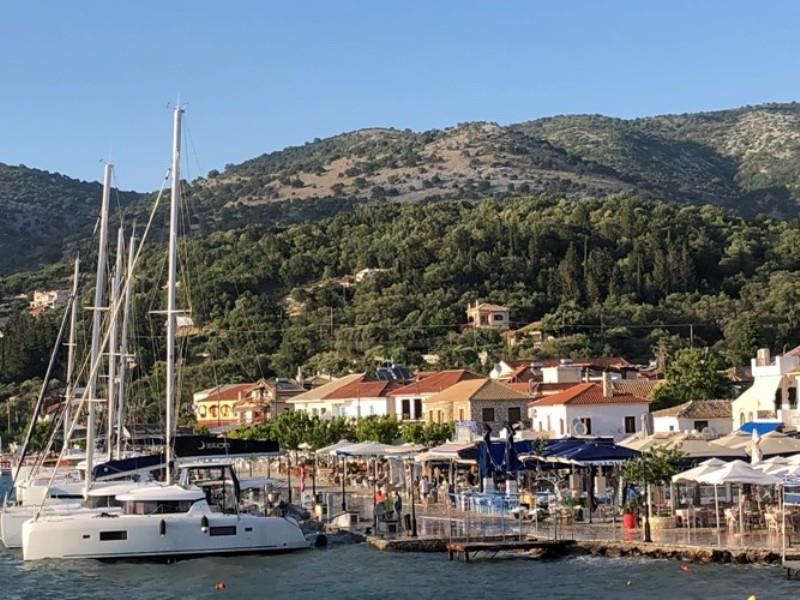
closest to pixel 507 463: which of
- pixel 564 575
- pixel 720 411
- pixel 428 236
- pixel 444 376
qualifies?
pixel 564 575

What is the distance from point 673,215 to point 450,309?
3840 cm

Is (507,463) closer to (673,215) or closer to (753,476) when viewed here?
(753,476)

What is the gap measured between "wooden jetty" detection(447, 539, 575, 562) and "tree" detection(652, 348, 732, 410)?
42.4 m

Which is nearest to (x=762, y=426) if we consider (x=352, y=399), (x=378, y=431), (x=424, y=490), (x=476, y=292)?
(x=424, y=490)

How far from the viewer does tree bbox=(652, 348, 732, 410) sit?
82.2 metres

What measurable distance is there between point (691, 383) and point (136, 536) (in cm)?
5017

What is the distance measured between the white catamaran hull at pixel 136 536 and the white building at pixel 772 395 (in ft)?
103

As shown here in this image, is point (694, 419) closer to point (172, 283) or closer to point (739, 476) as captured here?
point (739, 476)

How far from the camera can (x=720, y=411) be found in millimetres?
70688

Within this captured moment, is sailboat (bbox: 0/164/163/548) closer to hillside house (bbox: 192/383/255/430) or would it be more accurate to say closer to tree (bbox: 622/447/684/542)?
tree (bbox: 622/447/684/542)

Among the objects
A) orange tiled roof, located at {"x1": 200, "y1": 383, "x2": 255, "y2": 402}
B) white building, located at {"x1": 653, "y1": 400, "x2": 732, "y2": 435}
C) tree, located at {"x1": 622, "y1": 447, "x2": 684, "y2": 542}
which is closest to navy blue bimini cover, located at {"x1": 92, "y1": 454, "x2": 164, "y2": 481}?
tree, located at {"x1": 622, "y1": 447, "x2": 684, "y2": 542}

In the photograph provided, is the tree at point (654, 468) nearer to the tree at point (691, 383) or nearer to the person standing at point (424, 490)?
the person standing at point (424, 490)

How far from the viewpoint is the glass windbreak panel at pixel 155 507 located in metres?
40.7

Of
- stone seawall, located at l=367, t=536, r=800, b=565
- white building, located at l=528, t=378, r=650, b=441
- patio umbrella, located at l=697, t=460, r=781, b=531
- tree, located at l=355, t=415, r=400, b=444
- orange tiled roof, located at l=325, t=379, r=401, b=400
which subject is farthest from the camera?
orange tiled roof, located at l=325, t=379, r=401, b=400
